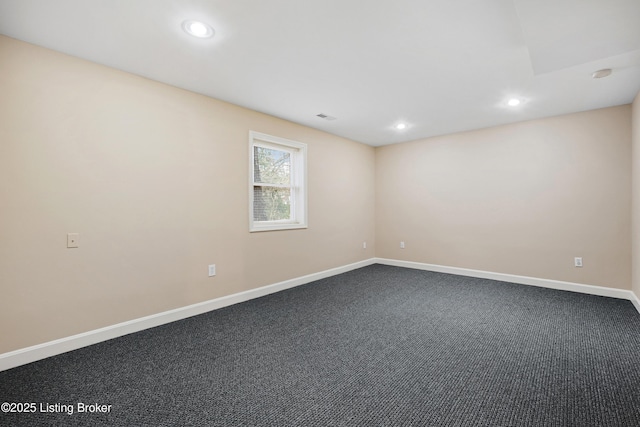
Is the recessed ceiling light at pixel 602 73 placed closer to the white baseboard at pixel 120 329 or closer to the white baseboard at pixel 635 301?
the white baseboard at pixel 635 301

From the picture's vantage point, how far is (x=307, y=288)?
4.21 m

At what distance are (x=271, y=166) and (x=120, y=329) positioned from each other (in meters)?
2.55

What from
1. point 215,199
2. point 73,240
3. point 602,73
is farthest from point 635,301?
point 73,240

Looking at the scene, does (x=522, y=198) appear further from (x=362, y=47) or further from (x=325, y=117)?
(x=362, y=47)

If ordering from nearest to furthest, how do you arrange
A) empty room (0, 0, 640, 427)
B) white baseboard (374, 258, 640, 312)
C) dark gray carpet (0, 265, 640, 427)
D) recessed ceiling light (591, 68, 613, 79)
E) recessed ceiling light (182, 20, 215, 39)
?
dark gray carpet (0, 265, 640, 427) → empty room (0, 0, 640, 427) → recessed ceiling light (182, 20, 215, 39) → recessed ceiling light (591, 68, 613, 79) → white baseboard (374, 258, 640, 312)

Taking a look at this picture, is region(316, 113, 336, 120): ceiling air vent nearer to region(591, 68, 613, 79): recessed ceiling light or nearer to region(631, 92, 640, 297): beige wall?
region(591, 68, 613, 79): recessed ceiling light

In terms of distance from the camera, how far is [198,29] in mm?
2098

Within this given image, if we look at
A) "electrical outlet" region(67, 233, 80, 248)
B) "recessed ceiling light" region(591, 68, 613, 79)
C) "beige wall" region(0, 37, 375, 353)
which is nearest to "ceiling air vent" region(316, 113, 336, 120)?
"beige wall" region(0, 37, 375, 353)

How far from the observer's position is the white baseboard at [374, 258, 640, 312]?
144 inches

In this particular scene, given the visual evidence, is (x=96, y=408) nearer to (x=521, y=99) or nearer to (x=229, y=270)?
(x=229, y=270)

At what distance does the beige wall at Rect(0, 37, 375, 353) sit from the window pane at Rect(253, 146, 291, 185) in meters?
0.26

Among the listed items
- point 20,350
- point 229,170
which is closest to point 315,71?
point 229,170

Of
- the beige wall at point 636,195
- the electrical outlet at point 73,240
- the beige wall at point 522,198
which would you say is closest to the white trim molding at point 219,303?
the beige wall at point 522,198

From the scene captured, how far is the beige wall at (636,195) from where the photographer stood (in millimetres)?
3215
